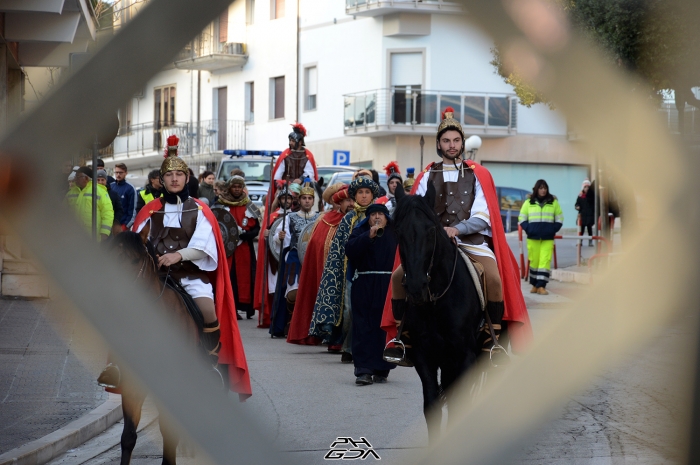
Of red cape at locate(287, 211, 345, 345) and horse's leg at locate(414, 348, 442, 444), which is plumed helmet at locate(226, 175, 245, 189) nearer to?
red cape at locate(287, 211, 345, 345)

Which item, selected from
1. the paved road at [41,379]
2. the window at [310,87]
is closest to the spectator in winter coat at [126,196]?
the paved road at [41,379]

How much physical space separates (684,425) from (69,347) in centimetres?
1059

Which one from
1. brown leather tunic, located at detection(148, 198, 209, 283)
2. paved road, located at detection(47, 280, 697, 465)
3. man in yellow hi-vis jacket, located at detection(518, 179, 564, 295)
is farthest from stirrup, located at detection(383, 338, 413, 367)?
man in yellow hi-vis jacket, located at detection(518, 179, 564, 295)

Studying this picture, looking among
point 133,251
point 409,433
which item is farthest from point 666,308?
point 409,433

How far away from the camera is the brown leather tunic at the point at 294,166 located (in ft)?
54.9

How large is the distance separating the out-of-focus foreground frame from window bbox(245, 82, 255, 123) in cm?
3599

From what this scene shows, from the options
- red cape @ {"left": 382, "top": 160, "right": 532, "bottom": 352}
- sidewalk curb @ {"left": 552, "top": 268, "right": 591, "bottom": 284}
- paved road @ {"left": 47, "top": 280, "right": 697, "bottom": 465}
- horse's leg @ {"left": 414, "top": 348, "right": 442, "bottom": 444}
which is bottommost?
sidewalk curb @ {"left": 552, "top": 268, "right": 591, "bottom": 284}

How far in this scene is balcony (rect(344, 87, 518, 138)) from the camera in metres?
38.5

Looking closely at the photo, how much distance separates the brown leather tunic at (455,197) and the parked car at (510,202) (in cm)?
2785

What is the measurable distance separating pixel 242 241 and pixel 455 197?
950cm

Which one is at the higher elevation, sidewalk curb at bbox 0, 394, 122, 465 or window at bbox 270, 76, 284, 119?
window at bbox 270, 76, 284, 119

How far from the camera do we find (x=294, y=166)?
1677 centimetres

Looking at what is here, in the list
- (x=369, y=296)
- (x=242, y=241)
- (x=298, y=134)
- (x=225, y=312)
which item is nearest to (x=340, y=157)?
(x=298, y=134)

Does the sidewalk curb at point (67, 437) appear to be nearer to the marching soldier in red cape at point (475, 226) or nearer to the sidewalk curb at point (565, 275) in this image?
the marching soldier in red cape at point (475, 226)
